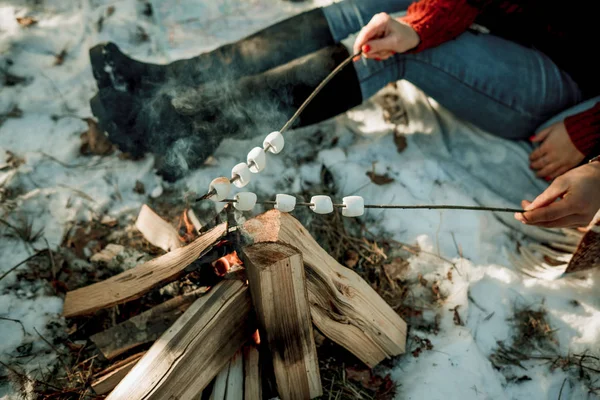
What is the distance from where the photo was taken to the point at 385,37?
2.03 metres

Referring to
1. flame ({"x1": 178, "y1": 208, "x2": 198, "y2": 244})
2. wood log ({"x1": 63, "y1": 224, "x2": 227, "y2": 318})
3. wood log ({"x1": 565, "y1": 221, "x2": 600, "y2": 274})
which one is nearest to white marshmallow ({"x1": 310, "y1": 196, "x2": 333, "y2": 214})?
wood log ({"x1": 63, "y1": 224, "x2": 227, "y2": 318})

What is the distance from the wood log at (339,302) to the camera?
1.42 m

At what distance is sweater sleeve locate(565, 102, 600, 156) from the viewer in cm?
197

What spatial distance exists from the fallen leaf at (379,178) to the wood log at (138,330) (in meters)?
1.14

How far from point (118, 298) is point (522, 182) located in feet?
6.59

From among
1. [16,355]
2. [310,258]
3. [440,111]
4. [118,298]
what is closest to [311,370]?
[310,258]

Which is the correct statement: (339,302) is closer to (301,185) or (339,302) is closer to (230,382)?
(230,382)

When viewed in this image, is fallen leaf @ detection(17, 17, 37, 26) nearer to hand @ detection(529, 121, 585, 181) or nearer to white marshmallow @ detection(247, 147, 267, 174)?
white marshmallow @ detection(247, 147, 267, 174)

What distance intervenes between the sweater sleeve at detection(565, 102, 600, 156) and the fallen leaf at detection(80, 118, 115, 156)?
230 cm

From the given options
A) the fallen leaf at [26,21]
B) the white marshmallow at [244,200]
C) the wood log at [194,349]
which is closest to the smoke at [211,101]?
the white marshmallow at [244,200]

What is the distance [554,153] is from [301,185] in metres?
1.25

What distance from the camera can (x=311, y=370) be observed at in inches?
60.5

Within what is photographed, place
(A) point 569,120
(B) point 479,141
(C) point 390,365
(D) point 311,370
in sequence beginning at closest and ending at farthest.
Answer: (D) point 311,370 → (C) point 390,365 → (A) point 569,120 → (B) point 479,141

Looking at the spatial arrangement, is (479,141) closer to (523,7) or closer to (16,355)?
(523,7)
